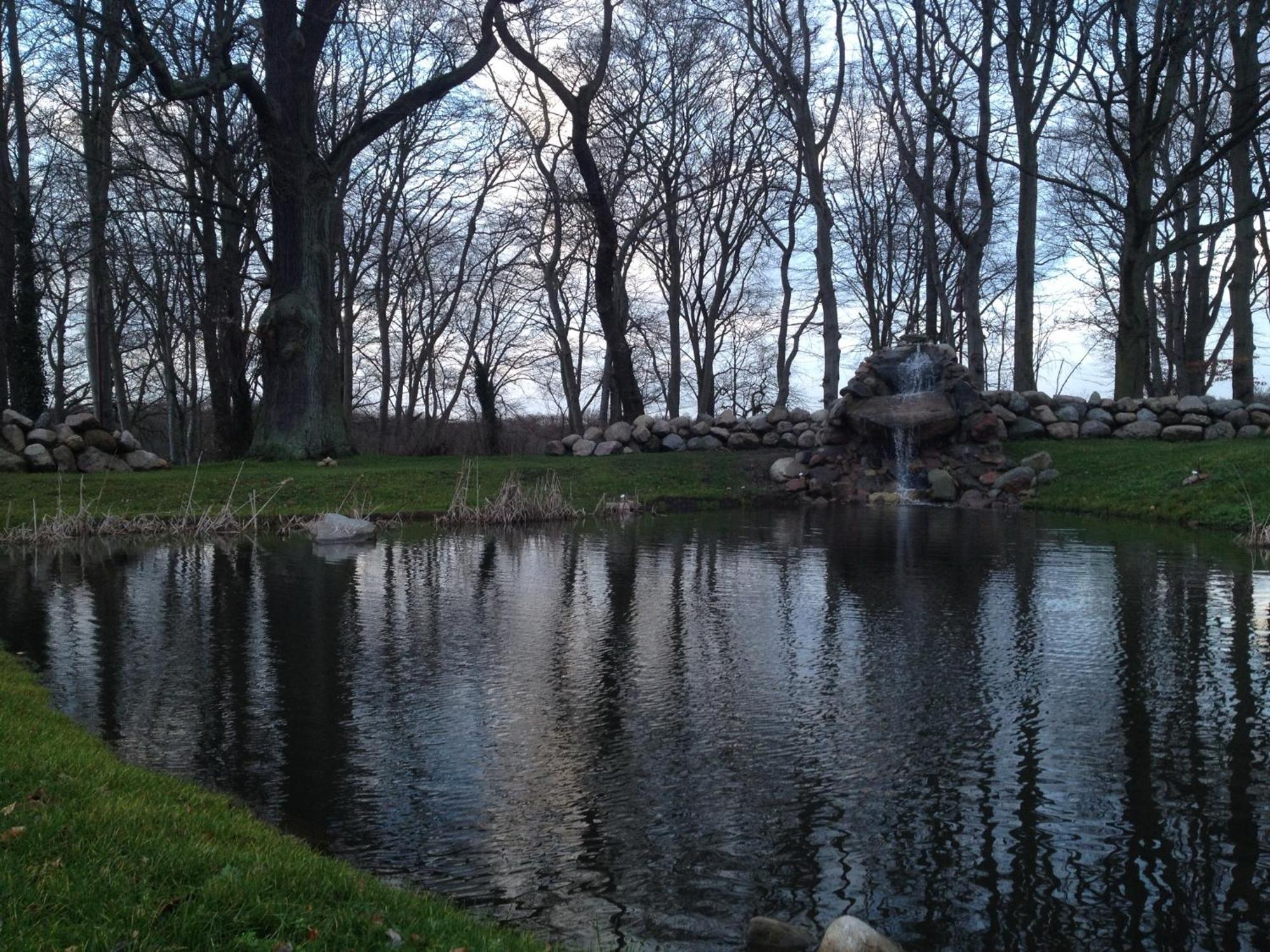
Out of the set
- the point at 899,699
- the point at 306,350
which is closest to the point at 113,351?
the point at 306,350

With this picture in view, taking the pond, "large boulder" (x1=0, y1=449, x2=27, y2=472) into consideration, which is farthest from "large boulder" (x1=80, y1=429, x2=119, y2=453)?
the pond

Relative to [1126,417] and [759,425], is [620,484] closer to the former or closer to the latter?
[759,425]

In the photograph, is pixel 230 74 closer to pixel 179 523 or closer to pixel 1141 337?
pixel 179 523

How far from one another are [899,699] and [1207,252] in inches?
1230

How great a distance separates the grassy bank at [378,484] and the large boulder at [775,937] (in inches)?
503

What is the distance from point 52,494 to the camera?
16.3 m

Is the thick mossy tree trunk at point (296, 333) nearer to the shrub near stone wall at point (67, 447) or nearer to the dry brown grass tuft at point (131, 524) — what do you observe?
the shrub near stone wall at point (67, 447)

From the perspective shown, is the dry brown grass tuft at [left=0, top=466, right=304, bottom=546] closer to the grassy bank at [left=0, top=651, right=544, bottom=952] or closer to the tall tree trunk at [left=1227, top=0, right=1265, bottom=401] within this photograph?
the grassy bank at [left=0, top=651, right=544, bottom=952]

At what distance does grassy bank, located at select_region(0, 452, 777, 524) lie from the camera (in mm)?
16219

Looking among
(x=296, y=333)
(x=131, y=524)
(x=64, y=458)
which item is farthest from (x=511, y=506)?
(x=64, y=458)

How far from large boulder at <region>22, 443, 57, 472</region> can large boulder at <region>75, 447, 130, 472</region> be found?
55 cm

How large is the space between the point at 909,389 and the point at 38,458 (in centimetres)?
1613

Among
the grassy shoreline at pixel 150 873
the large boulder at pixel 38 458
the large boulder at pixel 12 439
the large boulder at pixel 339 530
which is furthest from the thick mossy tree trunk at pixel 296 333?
the grassy shoreline at pixel 150 873

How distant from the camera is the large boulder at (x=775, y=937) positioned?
3369 millimetres
